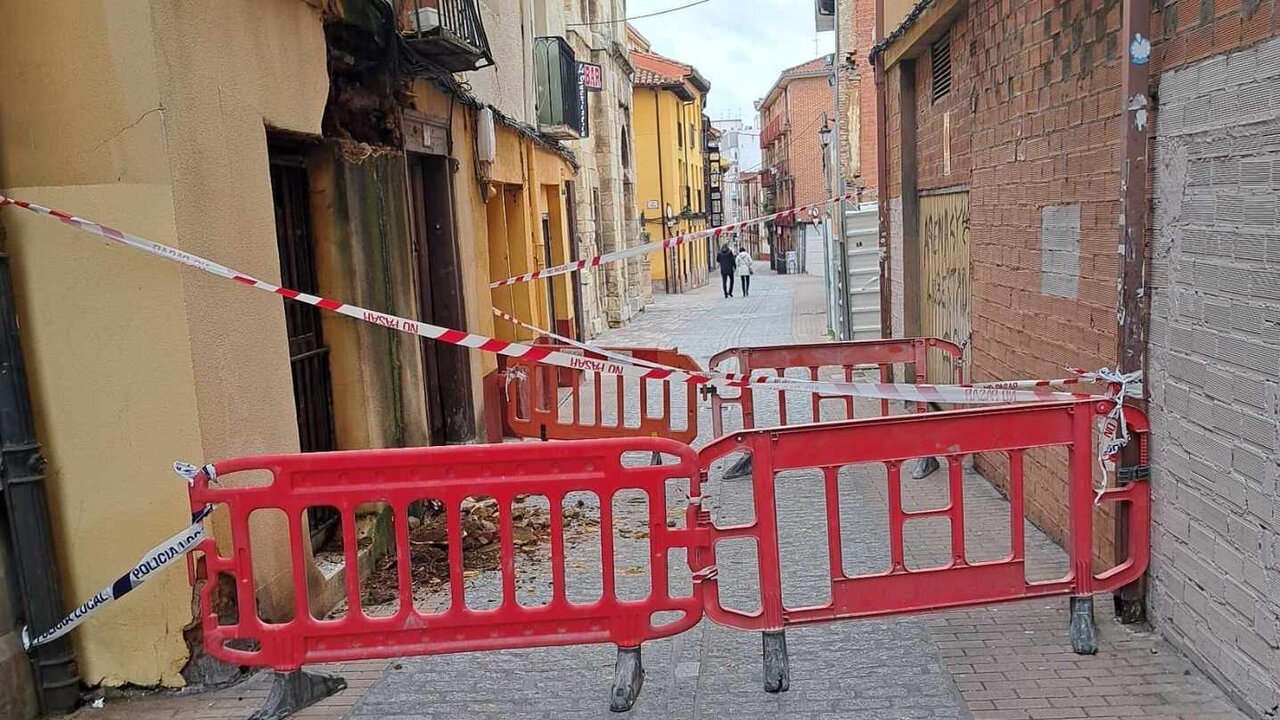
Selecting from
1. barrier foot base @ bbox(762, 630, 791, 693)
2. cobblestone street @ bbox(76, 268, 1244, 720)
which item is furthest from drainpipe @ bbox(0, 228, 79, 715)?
→ barrier foot base @ bbox(762, 630, 791, 693)

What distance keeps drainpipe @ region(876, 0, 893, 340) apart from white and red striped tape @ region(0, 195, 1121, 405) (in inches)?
210

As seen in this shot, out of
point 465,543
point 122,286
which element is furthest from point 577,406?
point 122,286

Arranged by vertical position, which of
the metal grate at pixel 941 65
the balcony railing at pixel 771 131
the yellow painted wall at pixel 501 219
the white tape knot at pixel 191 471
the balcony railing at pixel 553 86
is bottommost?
the white tape knot at pixel 191 471

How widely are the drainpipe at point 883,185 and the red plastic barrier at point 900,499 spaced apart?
758 cm

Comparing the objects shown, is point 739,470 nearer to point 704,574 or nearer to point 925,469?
point 925,469

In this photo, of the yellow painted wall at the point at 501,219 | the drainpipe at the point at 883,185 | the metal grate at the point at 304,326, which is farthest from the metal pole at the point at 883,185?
the metal grate at the point at 304,326

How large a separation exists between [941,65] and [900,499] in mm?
6507

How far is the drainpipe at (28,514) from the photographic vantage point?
167 inches

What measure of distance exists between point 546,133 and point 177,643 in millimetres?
11502

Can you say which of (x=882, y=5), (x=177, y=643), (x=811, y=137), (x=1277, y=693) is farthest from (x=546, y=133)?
(x=811, y=137)

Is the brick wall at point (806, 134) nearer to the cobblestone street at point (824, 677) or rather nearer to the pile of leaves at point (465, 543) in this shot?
the pile of leaves at point (465, 543)

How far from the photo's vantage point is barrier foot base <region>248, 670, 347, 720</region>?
420 centimetres

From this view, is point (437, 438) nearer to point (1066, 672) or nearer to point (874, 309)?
point (1066, 672)

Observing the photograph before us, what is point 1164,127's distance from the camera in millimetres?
4324
